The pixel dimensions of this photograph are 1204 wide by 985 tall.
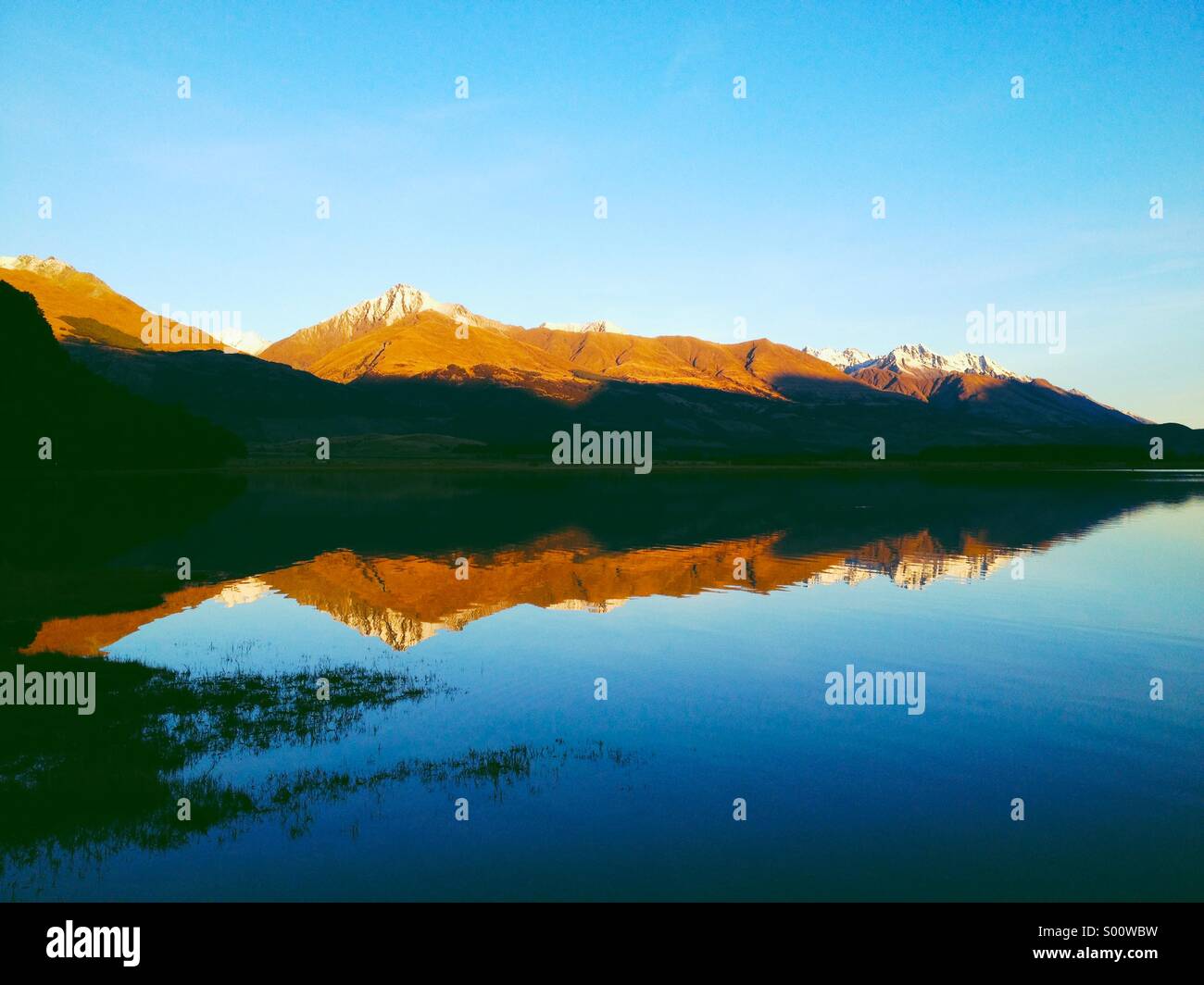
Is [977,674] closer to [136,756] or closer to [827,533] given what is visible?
[136,756]

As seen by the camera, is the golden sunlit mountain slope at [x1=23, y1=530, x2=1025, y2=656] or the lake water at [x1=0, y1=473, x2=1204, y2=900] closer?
the lake water at [x1=0, y1=473, x2=1204, y2=900]

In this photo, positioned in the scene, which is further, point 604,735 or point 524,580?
point 524,580

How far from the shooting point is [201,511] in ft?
305

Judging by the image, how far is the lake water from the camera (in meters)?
15.8

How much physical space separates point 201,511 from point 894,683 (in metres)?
85.4

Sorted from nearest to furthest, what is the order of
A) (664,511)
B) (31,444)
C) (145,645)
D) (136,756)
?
(136,756)
(145,645)
(664,511)
(31,444)

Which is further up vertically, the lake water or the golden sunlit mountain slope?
the golden sunlit mountain slope

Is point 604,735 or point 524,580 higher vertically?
point 524,580

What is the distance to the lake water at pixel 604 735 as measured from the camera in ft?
51.9

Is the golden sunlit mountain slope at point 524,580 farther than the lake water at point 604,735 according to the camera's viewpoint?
Yes

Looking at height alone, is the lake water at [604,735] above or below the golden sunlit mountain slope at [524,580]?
below

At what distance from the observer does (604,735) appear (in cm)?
2350
